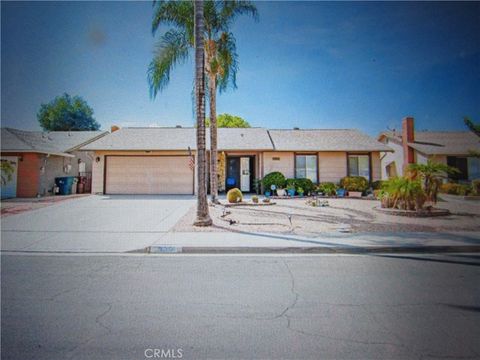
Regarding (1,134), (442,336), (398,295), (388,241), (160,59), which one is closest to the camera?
(442,336)

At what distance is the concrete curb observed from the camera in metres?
6.11

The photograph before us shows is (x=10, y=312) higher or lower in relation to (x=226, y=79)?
lower

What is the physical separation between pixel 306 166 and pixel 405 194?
9.29 metres

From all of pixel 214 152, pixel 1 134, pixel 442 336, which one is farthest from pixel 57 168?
pixel 442 336

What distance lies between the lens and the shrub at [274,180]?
709 inches

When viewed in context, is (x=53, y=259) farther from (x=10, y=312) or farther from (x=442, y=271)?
(x=442, y=271)

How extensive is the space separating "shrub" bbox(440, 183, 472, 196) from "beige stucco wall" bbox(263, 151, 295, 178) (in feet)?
33.1

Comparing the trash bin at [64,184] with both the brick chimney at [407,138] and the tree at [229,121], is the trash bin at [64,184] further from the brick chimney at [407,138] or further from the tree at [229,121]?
the brick chimney at [407,138]

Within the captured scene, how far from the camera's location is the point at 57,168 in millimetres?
20359

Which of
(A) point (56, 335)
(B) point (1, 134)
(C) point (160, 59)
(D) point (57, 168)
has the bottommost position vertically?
(A) point (56, 335)

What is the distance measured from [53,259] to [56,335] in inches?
136

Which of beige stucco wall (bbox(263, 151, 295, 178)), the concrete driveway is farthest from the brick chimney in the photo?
the concrete driveway

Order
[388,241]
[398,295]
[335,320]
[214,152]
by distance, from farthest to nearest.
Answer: [214,152] → [388,241] → [398,295] → [335,320]

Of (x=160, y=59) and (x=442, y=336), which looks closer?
(x=442, y=336)
